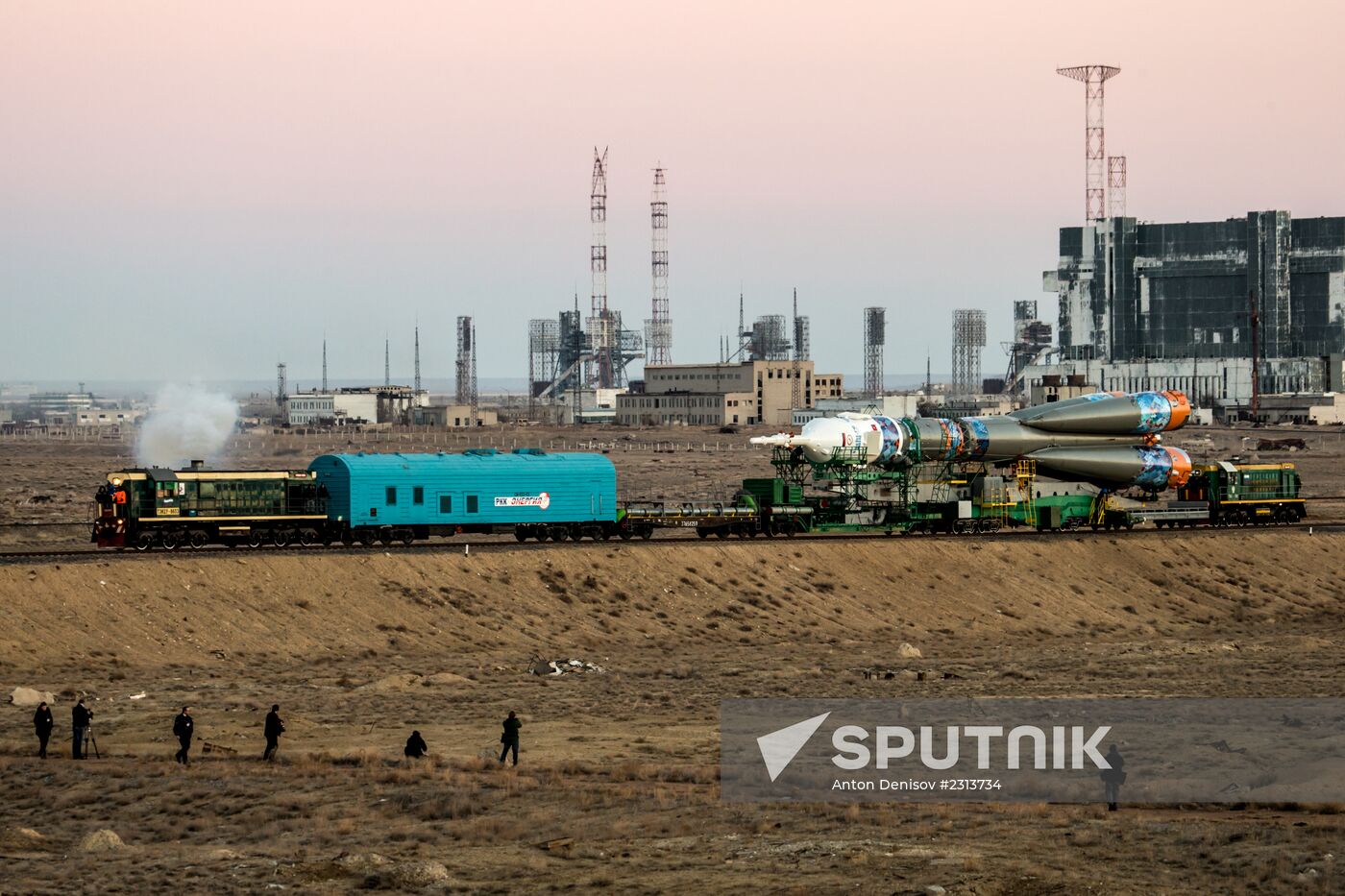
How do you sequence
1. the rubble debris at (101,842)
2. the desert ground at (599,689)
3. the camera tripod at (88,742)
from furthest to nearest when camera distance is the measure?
the camera tripod at (88,742)
the rubble debris at (101,842)
the desert ground at (599,689)

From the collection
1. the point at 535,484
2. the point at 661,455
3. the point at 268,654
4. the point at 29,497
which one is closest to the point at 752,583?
the point at 535,484

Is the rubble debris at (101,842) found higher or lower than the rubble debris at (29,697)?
lower

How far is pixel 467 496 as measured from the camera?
65312mm

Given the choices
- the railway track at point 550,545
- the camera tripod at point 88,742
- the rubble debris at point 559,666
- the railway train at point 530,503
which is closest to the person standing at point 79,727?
the camera tripod at point 88,742

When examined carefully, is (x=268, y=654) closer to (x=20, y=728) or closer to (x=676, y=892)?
(x=20, y=728)

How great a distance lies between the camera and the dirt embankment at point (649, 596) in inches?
1984

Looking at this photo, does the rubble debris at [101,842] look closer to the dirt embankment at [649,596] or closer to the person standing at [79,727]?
the person standing at [79,727]

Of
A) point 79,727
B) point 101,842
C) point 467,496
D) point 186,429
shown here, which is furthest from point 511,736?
point 186,429

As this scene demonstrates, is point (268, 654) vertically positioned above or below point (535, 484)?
below

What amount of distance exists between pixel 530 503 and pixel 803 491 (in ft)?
42.6

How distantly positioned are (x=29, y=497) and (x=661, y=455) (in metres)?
58.7

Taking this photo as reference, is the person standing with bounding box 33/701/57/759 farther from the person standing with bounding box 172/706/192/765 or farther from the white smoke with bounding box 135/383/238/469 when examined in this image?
the white smoke with bounding box 135/383/238/469

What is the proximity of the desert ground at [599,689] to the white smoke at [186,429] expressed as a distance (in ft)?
21.1

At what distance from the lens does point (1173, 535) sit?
2844 inches
